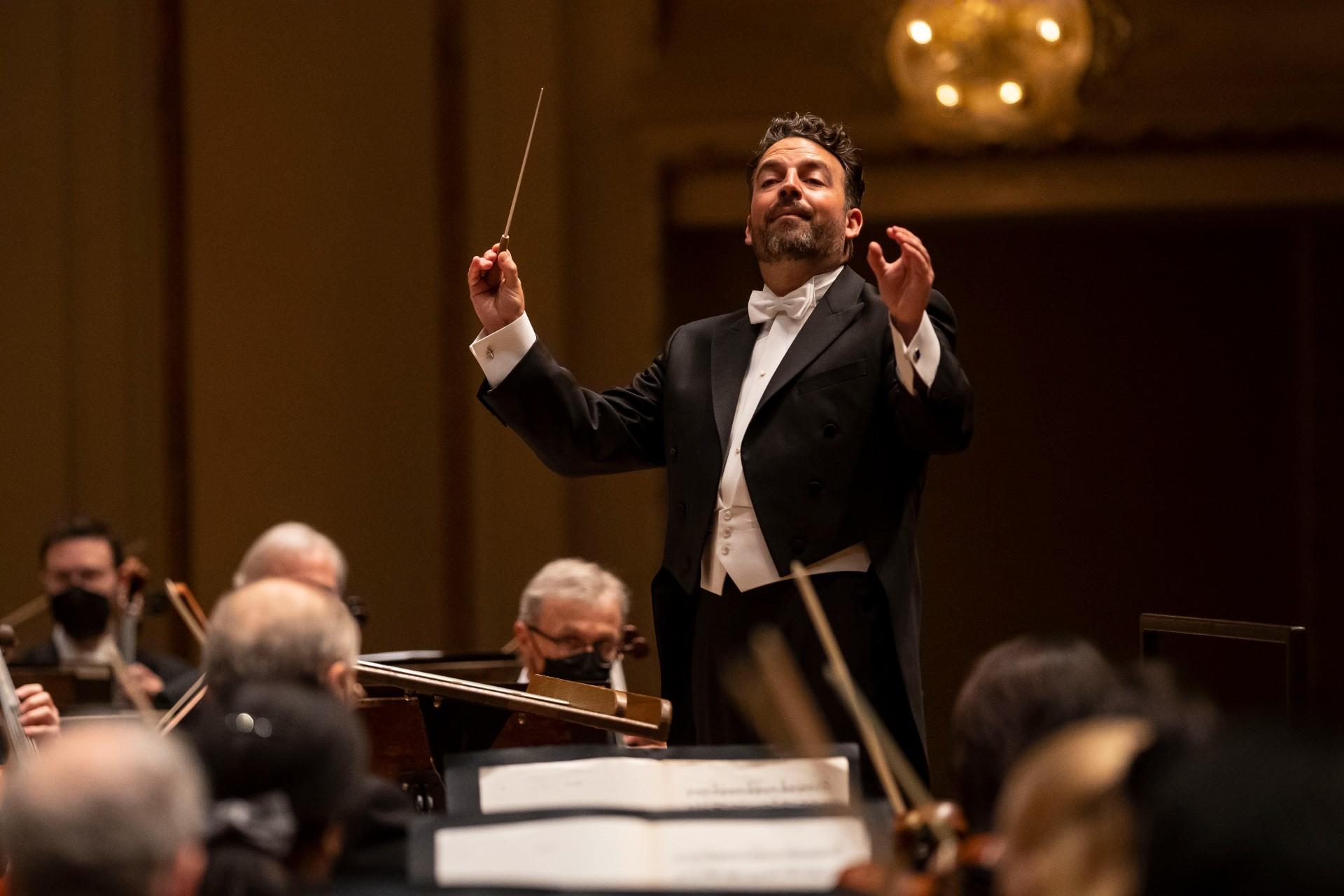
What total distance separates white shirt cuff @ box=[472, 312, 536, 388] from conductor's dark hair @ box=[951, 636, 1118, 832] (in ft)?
3.79

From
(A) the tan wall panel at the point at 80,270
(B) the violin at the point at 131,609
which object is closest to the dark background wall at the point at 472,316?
(A) the tan wall panel at the point at 80,270

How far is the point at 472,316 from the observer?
220 inches

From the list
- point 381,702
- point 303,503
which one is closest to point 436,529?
point 303,503

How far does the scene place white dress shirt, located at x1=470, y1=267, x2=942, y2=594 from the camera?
2.34 meters

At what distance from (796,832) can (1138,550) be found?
423 cm

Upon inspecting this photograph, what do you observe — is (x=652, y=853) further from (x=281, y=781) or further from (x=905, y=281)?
(x=905, y=281)

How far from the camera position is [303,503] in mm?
5488

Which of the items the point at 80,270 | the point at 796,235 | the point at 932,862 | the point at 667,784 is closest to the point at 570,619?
the point at 796,235

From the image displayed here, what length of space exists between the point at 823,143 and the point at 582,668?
106 centimetres

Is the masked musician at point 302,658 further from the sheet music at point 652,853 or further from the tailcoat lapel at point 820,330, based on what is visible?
the tailcoat lapel at point 820,330

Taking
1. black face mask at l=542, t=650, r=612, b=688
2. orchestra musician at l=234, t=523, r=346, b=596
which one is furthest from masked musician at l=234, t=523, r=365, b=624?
black face mask at l=542, t=650, r=612, b=688

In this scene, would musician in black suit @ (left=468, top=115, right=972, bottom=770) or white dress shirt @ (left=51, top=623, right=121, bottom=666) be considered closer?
musician in black suit @ (left=468, top=115, right=972, bottom=770)

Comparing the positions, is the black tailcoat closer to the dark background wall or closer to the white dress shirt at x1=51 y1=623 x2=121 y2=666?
the white dress shirt at x1=51 y1=623 x2=121 y2=666

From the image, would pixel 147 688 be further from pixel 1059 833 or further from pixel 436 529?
pixel 1059 833
